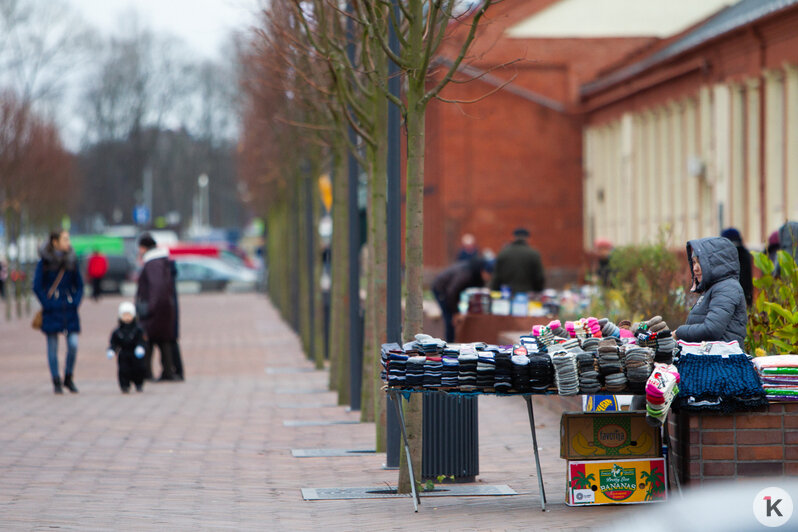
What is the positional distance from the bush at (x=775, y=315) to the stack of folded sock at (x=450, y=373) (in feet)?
8.01

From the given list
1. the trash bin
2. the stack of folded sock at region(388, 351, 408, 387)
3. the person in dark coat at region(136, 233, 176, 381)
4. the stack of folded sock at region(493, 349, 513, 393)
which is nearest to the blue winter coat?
the person in dark coat at region(136, 233, 176, 381)

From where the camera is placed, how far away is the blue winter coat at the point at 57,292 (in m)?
16.2

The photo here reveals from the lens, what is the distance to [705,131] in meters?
30.7

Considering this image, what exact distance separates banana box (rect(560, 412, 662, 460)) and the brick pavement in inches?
13.1

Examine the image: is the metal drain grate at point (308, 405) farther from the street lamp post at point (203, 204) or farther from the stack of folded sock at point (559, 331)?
the street lamp post at point (203, 204)

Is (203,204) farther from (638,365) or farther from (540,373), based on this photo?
(638,365)

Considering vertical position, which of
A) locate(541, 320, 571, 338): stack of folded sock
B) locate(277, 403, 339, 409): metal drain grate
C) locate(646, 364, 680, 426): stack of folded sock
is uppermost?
locate(541, 320, 571, 338): stack of folded sock

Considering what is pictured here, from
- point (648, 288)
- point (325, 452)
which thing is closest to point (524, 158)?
point (648, 288)

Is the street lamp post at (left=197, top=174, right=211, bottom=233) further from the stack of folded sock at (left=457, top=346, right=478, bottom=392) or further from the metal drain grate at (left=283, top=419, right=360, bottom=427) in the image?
the stack of folded sock at (left=457, top=346, right=478, bottom=392)

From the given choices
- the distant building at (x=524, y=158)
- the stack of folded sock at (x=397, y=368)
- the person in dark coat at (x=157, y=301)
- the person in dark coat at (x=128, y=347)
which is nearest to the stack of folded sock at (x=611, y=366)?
the stack of folded sock at (x=397, y=368)

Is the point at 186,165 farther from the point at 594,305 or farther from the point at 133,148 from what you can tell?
the point at 594,305

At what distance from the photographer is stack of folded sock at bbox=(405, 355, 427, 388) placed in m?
7.98

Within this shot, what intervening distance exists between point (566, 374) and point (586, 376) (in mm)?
121

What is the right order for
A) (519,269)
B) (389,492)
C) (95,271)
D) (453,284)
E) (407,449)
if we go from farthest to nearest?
1. (95,271)
2. (453,284)
3. (519,269)
4. (389,492)
5. (407,449)
